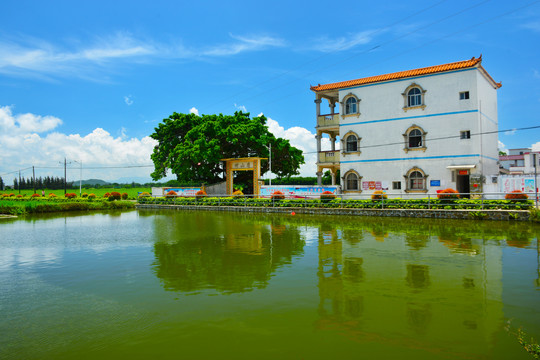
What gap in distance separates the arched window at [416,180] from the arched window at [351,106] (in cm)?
622

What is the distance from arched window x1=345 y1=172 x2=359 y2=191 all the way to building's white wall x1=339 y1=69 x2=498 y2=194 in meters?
A: 0.43

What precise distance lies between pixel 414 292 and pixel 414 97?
71.7 ft

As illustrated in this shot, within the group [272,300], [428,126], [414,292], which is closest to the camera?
[272,300]

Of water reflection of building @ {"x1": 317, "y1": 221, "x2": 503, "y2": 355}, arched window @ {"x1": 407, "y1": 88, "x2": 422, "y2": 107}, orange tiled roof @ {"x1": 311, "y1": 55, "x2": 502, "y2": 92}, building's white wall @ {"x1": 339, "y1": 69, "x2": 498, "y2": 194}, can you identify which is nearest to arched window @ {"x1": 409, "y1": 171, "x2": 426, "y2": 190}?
building's white wall @ {"x1": 339, "y1": 69, "x2": 498, "y2": 194}

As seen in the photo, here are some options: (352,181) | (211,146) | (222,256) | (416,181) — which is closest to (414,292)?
(222,256)

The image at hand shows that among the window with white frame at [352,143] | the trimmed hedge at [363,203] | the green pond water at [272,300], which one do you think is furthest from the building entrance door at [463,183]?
the green pond water at [272,300]

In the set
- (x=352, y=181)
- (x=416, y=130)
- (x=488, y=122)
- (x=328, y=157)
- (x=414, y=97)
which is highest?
(x=414, y=97)

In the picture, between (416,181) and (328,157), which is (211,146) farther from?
(416,181)

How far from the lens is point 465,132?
24.0 meters

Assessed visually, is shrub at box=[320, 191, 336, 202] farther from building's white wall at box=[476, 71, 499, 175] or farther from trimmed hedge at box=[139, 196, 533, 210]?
building's white wall at box=[476, 71, 499, 175]

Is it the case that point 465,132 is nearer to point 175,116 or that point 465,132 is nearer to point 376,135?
point 376,135

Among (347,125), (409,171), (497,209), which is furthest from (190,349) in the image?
(347,125)

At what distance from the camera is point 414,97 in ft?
84.7

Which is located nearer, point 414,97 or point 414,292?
point 414,292
